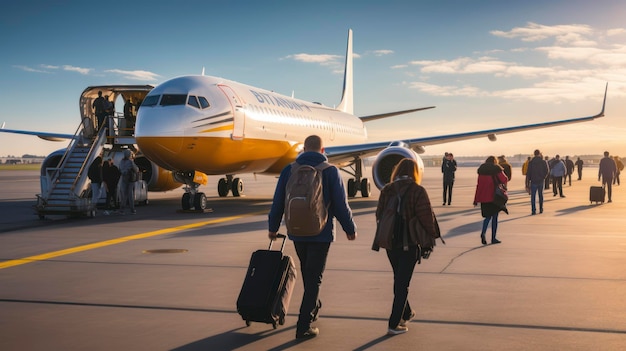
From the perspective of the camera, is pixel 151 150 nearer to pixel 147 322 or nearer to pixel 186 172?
pixel 186 172

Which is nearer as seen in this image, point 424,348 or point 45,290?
point 424,348

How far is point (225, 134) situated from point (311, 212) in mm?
12611

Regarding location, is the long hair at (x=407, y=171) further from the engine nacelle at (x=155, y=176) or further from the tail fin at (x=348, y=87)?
the tail fin at (x=348, y=87)

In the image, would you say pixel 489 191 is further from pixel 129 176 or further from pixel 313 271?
pixel 129 176

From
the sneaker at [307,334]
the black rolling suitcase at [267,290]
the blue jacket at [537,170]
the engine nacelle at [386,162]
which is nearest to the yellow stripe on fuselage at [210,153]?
the engine nacelle at [386,162]

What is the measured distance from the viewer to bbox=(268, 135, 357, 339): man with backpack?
18.4 ft

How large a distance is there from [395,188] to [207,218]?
36.3 feet

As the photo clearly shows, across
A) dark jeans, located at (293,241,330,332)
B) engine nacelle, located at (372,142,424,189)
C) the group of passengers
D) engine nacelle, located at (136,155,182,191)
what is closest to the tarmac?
dark jeans, located at (293,241,330,332)

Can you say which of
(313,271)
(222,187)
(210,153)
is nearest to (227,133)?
(210,153)

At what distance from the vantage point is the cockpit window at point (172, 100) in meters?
17.3

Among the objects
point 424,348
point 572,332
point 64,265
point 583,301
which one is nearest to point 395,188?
point 424,348

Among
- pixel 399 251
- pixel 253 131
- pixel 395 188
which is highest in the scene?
pixel 253 131

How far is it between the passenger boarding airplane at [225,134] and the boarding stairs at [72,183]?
2025 mm

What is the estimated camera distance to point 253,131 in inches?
763
